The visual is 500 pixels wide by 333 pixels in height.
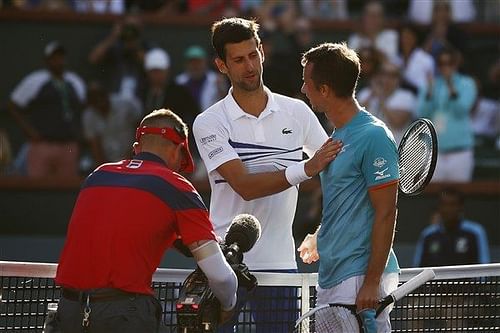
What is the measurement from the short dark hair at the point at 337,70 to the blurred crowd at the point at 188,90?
7.33 m

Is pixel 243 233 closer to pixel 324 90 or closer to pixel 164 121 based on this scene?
pixel 164 121

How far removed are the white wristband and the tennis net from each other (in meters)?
0.50

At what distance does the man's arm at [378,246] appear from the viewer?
220 inches

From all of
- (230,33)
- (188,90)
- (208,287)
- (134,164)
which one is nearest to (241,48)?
(230,33)

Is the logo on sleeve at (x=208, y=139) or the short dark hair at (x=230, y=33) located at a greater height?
the short dark hair at (x=230, y=33)

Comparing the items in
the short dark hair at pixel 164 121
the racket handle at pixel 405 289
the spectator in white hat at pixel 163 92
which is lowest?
the racket handle at pixel 405 289

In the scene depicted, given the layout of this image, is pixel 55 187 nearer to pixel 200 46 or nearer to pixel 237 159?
pixel 200 46

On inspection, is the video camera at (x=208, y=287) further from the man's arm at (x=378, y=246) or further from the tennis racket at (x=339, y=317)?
the man's arm at (x=378, y=246)

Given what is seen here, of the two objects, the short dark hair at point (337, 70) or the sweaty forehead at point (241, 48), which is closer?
the short dark hair at point (337, 70)

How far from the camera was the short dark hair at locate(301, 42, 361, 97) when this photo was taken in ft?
19.1

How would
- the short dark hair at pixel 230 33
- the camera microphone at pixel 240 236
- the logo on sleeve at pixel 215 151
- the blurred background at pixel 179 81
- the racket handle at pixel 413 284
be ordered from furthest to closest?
the blurred background at pixel 179 81
the short dark hair at pixel 230 33
the logo on sleeve at pixel 215 151
the camera microphone at pixel 240 236
the racket handle at pixel 413 284

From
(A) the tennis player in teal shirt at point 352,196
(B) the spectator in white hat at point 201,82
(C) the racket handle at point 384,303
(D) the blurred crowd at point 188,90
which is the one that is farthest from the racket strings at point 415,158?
(B) the spectator in white hat at point 201,82

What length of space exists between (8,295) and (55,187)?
295 inches

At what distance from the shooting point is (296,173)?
6.25m
